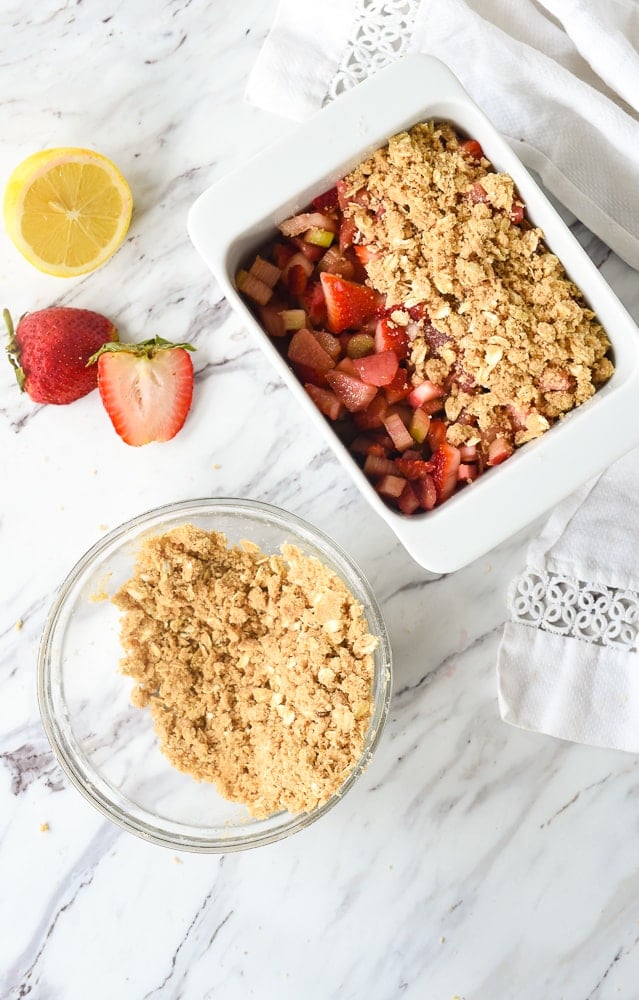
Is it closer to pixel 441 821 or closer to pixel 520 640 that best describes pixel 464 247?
pixel 520 640

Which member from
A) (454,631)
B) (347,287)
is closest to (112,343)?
(347,287)

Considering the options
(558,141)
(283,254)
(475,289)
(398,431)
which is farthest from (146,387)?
(558,141)

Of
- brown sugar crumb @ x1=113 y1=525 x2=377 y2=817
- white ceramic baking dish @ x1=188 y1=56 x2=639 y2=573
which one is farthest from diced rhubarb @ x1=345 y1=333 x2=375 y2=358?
brown sugar crumb @ x1=113 y1=525 x2=377 y2=817

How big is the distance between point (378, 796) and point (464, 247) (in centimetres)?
84

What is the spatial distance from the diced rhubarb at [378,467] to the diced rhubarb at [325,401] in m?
0.07

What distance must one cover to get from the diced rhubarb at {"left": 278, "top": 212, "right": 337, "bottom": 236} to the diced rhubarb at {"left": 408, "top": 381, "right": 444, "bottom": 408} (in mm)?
235

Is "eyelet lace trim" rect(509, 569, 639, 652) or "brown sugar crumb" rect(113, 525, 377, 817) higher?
"eyelet lace trim" rect(509, 569, 639, 652)

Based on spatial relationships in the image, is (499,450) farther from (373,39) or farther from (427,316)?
(373,39)

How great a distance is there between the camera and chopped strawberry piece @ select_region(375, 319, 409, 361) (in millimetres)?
1062

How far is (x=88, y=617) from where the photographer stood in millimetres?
1326

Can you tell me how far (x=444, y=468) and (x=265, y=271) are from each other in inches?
13.3

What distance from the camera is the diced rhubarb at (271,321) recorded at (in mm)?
1095

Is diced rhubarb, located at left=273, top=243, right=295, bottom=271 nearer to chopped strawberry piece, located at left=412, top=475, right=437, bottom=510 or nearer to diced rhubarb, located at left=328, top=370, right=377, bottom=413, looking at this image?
diced rhubarb, located at left=328, top=370, right=377, bottom=413

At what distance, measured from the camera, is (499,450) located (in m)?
1.05
